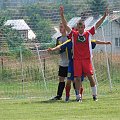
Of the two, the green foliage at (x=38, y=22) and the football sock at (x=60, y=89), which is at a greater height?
the green foliage at (x=38, y=22)

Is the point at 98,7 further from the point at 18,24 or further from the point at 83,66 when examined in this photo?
the point at 83,66

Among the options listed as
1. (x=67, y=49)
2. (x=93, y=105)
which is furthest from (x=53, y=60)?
(x=93, y=105)

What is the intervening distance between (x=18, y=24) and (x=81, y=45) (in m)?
5.86

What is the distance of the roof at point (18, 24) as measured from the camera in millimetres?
17688

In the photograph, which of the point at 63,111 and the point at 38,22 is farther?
the point at 38,22

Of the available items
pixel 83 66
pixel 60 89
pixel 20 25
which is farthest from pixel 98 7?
pixel 83 66

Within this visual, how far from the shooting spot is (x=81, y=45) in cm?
1238

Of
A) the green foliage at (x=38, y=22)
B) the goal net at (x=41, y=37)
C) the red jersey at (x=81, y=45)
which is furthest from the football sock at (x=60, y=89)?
the green foliage at (x=38, y=22)

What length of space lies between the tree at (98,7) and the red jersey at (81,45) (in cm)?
520

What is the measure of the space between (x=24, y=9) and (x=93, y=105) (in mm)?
7335

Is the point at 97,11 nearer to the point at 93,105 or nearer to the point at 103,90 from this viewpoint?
the point at 103,90

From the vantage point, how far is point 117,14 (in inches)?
677

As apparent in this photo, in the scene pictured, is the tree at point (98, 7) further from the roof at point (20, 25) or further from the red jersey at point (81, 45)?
the red jersey at point (81, 45)

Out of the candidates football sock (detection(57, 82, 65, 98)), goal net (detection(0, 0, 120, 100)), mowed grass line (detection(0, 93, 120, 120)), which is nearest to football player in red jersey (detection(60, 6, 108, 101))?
mowed grass line (detection(0, 93, 120, 120))
